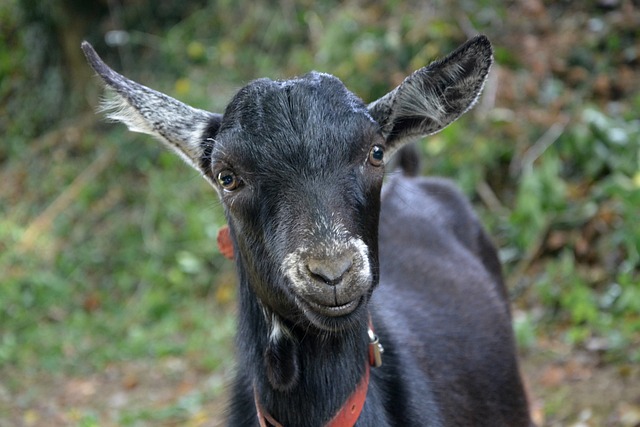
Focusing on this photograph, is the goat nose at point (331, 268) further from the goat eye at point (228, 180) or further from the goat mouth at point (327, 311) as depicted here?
the goat eye at point (228, 180)

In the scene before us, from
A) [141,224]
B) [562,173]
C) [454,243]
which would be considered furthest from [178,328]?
[454,243]

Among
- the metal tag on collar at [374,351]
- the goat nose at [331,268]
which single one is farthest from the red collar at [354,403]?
the goat nose at [331,268]

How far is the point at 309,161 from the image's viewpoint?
3107mm

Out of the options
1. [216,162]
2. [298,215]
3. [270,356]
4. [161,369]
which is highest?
[216,162]

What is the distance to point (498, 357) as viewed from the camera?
4.52 meters

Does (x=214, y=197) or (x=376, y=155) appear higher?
(x=214, y=197)

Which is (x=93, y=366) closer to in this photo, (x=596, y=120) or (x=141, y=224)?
(x=141, y=224)

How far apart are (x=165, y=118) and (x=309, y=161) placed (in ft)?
2.76

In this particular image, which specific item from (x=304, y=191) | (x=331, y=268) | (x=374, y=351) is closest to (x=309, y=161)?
(x=304, y=191)

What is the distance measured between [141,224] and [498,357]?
24.6 feet

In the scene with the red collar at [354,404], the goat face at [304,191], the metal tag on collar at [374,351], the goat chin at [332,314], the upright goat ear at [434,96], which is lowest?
the red collar at [354,404]

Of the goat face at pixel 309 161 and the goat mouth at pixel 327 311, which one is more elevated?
the goat face at pixel 309 161

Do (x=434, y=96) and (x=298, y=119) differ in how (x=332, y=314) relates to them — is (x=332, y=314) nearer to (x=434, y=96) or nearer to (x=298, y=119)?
(x=298, y=119)

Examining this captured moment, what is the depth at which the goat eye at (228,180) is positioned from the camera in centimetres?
325
